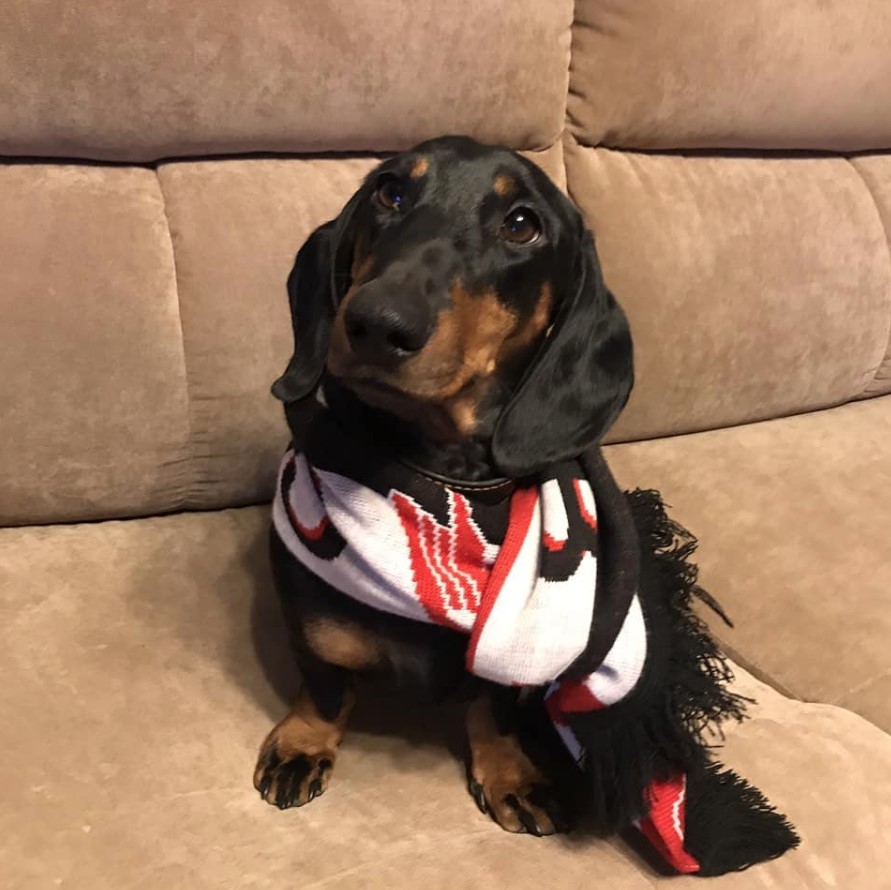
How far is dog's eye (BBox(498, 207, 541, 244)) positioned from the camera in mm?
1077

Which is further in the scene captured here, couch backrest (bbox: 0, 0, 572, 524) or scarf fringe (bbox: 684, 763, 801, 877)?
couch backrest (bbox: 0, 0, 572, 524)

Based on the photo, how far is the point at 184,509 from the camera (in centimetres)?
158

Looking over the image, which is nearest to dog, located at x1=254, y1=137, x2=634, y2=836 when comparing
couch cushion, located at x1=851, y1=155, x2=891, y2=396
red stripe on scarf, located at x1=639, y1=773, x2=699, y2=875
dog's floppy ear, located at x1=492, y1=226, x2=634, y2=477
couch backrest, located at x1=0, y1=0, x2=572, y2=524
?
dog's floppy ear, located at x1=492, y1=226, x2=634, y2=477

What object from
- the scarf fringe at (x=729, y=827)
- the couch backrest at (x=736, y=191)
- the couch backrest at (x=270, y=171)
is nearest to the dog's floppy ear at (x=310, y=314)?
the couch backrest at (x=270, y=171)

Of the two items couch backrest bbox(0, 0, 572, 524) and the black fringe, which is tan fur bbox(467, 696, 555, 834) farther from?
couch backrest bbox(0, 0, 572, 524)

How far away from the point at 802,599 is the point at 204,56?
45.6 inches

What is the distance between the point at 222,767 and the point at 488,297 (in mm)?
619

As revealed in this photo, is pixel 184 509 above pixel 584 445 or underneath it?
underneath

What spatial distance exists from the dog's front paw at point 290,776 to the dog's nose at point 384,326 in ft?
1.71

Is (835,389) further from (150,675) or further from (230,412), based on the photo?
(150,675)

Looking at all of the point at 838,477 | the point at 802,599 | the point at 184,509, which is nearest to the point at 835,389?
the point at 838,477

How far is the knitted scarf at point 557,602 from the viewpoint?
106 centimetres

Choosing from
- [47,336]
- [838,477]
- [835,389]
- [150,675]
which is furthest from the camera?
[835,389]

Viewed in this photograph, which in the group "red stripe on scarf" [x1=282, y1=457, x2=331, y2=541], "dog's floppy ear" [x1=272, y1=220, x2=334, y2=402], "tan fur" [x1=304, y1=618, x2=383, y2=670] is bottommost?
"tan fur" [x1=304, y1=618, x2=383, y2=670]
